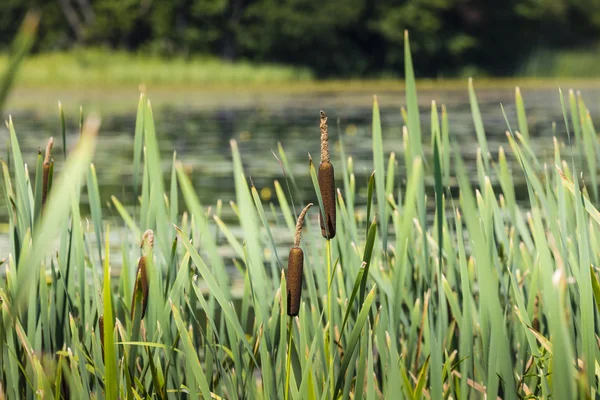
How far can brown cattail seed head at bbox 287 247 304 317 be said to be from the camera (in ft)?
2.98

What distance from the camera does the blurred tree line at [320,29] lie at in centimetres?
2339

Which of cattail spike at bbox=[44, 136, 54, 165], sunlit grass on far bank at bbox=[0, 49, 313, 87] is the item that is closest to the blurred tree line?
sunlit grass on far bank at bbox=[0, 49, 313, 87]

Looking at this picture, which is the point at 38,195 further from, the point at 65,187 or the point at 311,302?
the point at 65,187

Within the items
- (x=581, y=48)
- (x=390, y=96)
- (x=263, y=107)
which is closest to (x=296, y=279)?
(x=263, y=107)

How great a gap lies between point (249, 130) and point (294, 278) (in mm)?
8858

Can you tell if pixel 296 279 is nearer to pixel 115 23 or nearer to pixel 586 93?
pixel 586 93

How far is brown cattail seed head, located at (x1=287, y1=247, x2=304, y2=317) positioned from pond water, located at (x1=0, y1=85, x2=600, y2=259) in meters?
2.86

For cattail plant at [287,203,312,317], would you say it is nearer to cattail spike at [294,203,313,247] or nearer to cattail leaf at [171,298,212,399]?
cattail spike at [294,203,313,247]

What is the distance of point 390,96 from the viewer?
15.9 metres

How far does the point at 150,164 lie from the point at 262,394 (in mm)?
312

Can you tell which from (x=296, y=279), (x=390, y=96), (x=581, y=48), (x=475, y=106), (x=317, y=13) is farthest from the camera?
(x=581, y=48)

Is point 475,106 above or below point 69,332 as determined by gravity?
above

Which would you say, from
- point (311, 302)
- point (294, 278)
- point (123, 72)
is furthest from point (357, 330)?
point (123, 72)

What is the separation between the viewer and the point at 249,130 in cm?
973
